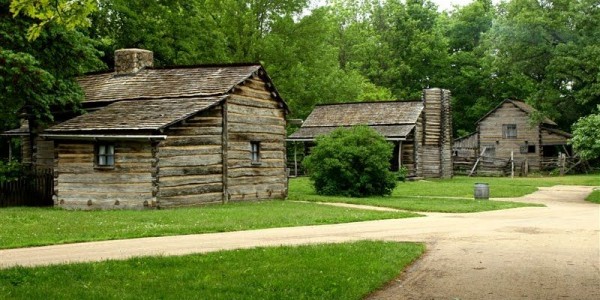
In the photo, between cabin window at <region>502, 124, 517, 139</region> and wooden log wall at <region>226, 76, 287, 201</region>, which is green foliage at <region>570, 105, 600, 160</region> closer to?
wooden log wall at <region>226, 76, 287, 201</region>

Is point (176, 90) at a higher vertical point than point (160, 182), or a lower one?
higher

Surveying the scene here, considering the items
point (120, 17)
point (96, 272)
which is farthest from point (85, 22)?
point (120, 17)

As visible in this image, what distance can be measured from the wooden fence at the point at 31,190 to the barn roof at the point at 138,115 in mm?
2617

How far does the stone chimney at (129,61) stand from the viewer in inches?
1214

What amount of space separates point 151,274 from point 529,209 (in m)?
19.7

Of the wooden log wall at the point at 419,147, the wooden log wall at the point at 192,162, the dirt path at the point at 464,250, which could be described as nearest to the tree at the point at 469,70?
the wooden log wall at the point at 419,147

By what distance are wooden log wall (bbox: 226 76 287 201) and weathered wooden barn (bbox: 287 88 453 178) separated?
1977 cm

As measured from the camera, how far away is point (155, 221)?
19.5 metres

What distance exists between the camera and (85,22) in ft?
30.6

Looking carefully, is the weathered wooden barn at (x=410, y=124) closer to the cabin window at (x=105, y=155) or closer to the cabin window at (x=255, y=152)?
the cabin window at (x=255, y=152)

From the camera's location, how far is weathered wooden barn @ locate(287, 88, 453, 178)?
1983 inches

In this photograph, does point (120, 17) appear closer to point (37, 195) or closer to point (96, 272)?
point (37, 195)

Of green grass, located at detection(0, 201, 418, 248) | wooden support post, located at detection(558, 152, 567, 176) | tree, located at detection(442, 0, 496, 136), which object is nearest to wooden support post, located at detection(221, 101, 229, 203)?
green grass, located at detection(0, 201, 418, 248)

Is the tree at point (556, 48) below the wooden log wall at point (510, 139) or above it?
above
